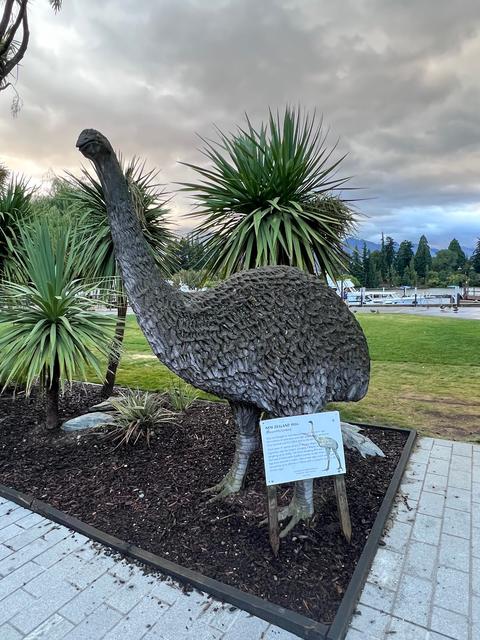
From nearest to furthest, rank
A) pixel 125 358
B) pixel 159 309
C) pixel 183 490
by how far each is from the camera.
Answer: pixel 159 309 < pixel 183 490 < pixel 125 358

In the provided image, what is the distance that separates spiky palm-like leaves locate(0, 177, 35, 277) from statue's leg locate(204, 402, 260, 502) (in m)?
4.45

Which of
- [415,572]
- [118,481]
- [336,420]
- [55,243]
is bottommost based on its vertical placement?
[415,572]

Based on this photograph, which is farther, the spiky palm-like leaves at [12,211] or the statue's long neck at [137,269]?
the spiky palm-like leaves at [12,211]

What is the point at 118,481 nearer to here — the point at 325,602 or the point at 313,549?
the point at 313,549

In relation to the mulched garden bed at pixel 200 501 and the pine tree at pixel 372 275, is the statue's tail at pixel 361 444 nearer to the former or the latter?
the mulched garden bed at pixel 200 501

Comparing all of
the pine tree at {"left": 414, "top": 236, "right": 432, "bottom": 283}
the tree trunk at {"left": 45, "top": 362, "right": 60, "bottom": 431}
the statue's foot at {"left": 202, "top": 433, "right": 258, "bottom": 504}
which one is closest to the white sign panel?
the statue's foot at {"left": 202, "top": 433, "right": 258, "bottom": 504}

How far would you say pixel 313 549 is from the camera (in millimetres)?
2359

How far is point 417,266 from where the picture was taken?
6975 cm

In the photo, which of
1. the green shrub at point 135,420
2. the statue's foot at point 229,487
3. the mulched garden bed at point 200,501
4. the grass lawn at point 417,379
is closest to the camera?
the mulched garden bed at point 200,501

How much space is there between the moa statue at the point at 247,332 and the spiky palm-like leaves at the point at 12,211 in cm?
402

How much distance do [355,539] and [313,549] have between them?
0.32 metres

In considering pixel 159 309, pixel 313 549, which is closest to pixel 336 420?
pixel 313 549

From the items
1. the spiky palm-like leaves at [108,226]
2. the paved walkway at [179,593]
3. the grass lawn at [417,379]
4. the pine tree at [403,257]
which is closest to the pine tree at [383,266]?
the pine tree at [403,257]

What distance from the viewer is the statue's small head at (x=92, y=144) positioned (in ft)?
6.61
